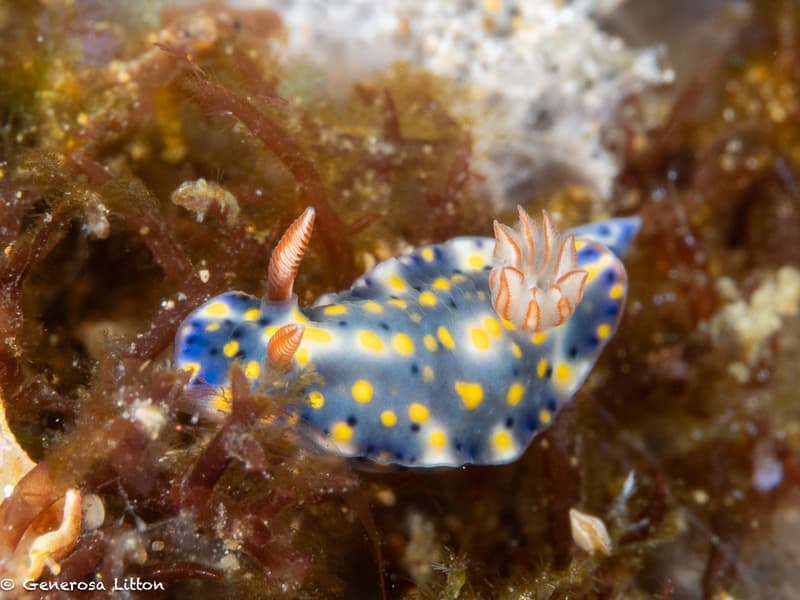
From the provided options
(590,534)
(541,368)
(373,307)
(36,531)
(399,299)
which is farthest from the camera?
(590,534)

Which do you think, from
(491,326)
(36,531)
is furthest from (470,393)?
(36,531)

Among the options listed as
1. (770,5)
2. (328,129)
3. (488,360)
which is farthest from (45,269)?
(770,5)

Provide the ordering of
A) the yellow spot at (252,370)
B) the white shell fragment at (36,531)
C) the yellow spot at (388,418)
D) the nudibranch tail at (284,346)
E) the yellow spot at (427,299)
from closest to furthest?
the white shell fragment at (36,531) < the nudibranch tail at (284,346) < the yellow spot at (252,370) < the yellow spot at (388,418) < the yellow spot at (427,299)

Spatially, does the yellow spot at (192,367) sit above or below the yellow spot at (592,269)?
below

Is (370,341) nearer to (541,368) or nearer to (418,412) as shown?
(418,412)

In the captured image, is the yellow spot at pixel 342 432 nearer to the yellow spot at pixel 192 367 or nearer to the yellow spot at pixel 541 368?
the yellow spot at pixel 192 367

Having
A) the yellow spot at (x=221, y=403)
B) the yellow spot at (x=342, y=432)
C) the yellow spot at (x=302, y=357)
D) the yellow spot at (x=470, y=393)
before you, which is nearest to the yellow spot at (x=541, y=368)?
the yellow spot at (x=470, y=393)
